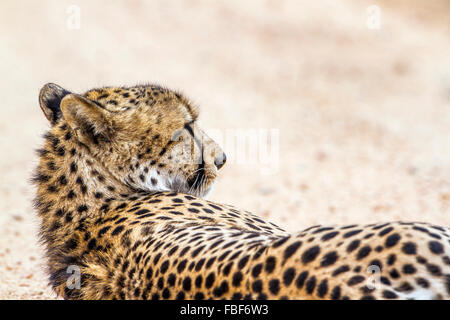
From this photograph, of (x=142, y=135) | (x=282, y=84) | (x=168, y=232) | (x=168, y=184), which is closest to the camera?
(x=168, y=232)

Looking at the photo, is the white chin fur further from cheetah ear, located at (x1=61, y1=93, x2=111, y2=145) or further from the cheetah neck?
cheetah ear, located at (x1=61, y1=93, x2=111, y2=145)

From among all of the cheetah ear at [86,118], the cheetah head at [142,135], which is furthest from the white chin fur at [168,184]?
the cheetah ear at [86,118]

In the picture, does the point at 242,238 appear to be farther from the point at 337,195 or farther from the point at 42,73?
the point at 42,73

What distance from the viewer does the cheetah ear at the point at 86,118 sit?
8.30 ft

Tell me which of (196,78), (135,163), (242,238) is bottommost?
(242,238)

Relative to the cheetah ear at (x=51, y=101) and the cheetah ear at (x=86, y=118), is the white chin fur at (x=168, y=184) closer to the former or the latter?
the cheetah ear at (x=86, y=118)

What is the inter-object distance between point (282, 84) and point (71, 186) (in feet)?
19.4

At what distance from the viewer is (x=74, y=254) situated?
2463mm

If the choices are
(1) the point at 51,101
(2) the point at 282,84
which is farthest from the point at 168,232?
(2) the point at 282,84

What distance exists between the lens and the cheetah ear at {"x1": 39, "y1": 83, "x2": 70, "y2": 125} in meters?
2.87

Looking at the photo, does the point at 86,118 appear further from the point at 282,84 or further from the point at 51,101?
the point at 282,84

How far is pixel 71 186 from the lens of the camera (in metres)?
2.58
